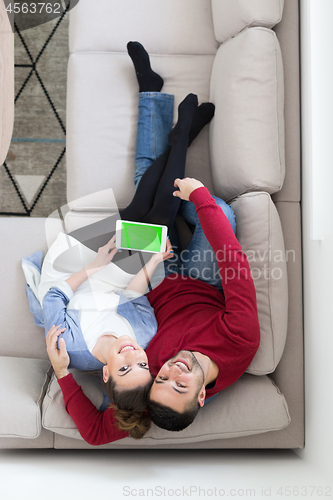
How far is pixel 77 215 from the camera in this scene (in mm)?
1412

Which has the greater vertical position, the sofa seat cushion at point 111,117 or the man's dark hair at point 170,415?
the sofa seat cushion at point 111,117

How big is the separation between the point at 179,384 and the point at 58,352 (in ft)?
1.40

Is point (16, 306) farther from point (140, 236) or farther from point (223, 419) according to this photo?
point (223, 419)

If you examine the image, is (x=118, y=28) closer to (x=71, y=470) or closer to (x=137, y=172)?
(x=137, y=172)

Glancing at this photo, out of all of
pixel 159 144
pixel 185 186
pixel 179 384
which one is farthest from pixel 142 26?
pixel 179 384

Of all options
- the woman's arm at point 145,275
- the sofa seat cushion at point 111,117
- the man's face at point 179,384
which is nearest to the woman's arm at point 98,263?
the woman's arm at point 145,275

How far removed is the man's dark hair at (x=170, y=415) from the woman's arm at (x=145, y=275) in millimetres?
414

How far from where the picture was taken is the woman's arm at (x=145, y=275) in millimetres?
1315

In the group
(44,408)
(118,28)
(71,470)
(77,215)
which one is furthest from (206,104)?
(71,470)

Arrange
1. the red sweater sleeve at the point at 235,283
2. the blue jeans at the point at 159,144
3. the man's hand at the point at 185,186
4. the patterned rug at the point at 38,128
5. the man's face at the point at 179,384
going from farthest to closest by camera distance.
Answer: the patterned rug at the point at 38,128, the blue jeans at the point at 159,144, the man's hand at the point at 185,186, the red sweater sleeve at the point at 235,283, the man's face at the point at 179,384

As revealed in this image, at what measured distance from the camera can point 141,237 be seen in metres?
1.28

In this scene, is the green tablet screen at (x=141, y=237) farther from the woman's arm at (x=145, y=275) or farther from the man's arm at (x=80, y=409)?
the man's arm at (x=80, y=409)

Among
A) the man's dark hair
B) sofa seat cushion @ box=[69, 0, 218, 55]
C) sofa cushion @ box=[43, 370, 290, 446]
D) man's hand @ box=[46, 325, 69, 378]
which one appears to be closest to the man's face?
the man's dark hair

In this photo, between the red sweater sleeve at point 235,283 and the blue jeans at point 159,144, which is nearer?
the red sweater sleeve at point 235,283
